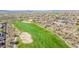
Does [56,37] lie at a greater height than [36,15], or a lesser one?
lesser

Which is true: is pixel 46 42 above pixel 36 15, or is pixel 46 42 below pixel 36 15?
below
